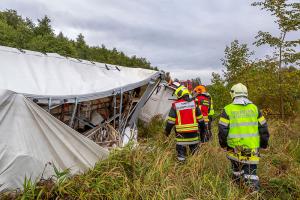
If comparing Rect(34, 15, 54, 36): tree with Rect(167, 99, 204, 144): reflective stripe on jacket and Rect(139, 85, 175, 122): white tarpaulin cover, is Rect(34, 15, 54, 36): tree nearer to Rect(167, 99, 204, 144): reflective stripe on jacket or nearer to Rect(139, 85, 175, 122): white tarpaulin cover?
Rect(139, 85, 175, 122): white tarpaulin cover

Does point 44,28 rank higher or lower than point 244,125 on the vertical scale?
higher

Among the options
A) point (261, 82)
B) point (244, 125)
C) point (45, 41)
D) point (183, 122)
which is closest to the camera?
point (244, 125)

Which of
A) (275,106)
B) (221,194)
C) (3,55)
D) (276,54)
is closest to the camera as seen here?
(221,194)

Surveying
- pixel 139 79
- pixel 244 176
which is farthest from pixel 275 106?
pixel 244 176

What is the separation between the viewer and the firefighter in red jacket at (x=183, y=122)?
6.27 m

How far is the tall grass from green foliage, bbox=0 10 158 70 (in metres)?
9.49

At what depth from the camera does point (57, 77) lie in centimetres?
709

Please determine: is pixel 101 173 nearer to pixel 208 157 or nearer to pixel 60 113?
pixel 208 157

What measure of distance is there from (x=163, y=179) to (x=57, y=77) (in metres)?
3.48

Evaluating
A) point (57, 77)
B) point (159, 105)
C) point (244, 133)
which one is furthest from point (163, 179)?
point (159, 105)

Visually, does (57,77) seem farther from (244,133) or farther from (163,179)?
(244,133)

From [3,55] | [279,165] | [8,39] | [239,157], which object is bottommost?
[279,165]

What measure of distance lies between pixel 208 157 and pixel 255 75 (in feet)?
19.4

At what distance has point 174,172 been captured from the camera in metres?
5.14
